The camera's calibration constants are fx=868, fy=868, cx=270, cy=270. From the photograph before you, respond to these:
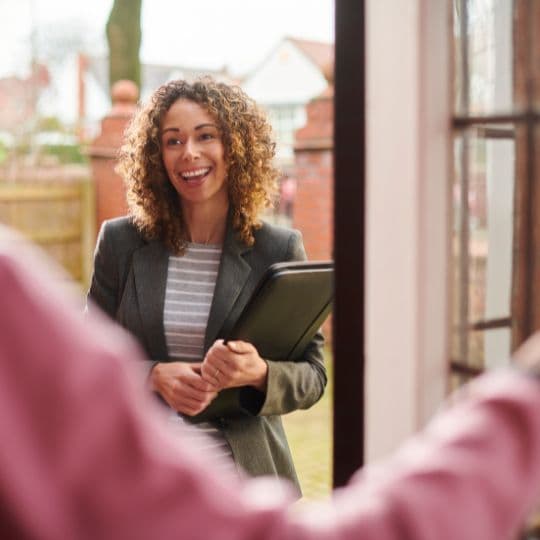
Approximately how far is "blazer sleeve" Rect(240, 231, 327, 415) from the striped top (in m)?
0.09

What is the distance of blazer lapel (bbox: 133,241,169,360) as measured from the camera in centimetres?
156

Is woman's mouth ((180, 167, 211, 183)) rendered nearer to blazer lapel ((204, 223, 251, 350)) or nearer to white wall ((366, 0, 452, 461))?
blazer lapel ((204, 223, 251, 350))

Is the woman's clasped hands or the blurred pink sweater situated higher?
the blurred pink sweater

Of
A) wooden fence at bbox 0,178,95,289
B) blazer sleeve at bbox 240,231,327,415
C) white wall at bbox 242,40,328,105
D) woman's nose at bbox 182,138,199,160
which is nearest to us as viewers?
blazer sleeve at bbox 240,231,327,415

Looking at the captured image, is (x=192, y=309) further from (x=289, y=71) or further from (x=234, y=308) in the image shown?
(x=289, y=71)

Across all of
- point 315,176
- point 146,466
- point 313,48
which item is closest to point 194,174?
point 146,466

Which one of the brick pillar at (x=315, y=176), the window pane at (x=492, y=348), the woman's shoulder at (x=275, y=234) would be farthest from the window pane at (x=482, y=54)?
the brick pillar at (x=315, y=176)

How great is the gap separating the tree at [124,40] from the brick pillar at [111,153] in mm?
1093

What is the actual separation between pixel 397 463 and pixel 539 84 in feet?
1.49

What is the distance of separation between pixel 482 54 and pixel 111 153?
6408 millimetres

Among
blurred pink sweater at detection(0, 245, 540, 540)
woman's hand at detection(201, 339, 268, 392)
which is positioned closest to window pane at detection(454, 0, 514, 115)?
blurred pink sweater at detection(0, 245, 540, 540)

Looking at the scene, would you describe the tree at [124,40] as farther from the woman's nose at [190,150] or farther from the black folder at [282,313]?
the black folder at [282,313]

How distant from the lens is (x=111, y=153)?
7.06m

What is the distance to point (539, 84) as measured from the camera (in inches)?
31.3
